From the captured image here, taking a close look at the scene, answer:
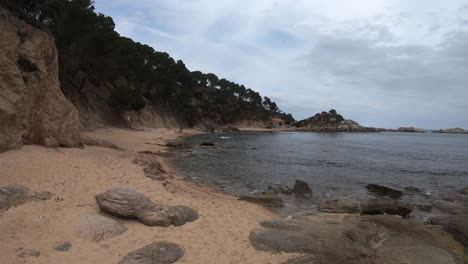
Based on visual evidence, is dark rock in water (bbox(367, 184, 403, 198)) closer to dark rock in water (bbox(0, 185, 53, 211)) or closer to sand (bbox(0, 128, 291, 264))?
sand (bbox(0, 128, 291, 264))

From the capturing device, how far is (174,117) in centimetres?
8556

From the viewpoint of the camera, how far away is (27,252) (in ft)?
25.1

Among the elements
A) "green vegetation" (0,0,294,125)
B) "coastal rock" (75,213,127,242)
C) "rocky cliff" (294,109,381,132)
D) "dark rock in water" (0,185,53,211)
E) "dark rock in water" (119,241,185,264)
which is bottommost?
"dark rock in water" (119,241,185,264)

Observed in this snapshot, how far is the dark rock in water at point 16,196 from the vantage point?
31.6 feet

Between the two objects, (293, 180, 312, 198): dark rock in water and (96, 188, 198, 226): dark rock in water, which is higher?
(96, 188, 198, 226): dark rock in water

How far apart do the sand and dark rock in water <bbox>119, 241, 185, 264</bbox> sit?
22cm

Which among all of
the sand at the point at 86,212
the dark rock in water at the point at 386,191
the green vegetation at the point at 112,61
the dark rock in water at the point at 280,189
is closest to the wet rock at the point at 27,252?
the sand at the point at 86,212

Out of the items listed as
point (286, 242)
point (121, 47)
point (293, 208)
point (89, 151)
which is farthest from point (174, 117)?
point (286, 242)

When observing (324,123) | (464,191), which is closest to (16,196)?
(464,191)

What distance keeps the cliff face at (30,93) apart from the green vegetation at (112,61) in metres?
1.83

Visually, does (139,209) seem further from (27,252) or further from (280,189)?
(280,189)

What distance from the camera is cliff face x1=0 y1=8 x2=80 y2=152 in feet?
52.4

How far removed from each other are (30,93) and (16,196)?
938 cm

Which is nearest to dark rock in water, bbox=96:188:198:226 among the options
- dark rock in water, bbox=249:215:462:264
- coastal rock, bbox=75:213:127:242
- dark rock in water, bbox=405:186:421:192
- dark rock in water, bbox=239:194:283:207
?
coastal rock, bbox=75:213:127:242
